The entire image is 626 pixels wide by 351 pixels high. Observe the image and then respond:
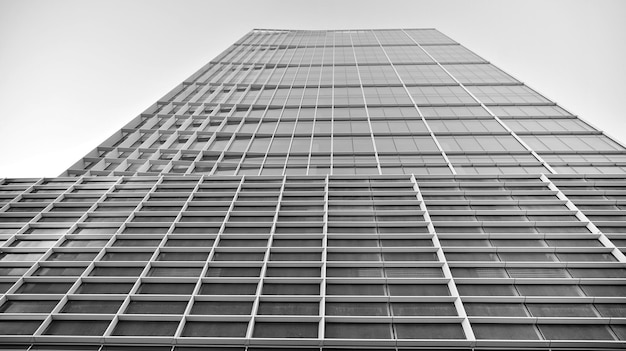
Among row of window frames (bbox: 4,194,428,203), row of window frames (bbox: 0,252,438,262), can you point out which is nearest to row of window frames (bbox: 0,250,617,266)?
row of window frames (bbox: 0,252,438,262)

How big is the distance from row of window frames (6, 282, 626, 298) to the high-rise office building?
0.07 meters

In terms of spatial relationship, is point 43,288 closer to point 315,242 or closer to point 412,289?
point 315,242

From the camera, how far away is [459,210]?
17.8m

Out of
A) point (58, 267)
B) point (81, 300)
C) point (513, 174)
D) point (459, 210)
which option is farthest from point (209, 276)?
point (513, 174)

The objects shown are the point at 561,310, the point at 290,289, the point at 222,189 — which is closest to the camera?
the point at 561,310

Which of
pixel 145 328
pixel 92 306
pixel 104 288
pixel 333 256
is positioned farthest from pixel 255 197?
pixel 92 306

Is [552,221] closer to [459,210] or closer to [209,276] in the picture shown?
[459,210]

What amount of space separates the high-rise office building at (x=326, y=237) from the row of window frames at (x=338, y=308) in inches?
2.5

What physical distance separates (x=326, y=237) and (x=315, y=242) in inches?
23.3

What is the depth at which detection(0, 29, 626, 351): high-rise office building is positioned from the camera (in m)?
12.0

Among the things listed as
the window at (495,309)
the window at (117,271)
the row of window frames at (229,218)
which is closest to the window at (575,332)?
the window at (495,309)

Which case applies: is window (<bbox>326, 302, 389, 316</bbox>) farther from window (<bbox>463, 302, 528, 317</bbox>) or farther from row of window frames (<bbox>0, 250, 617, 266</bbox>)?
window (<bbox>463, 302, 528, 317</bbox>)

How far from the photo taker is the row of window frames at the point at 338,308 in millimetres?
12539

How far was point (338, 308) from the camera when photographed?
12766mm
